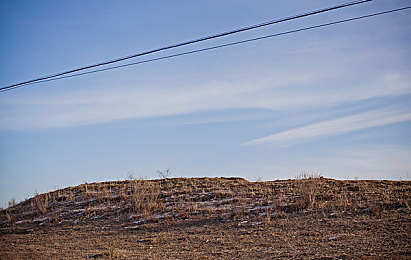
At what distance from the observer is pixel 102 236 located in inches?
433

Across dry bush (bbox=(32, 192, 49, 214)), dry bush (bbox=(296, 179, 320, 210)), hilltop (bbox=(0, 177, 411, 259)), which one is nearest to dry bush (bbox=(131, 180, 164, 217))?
hilltop (bbox=(0, 177, 411, 259))

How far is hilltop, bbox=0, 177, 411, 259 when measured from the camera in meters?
8.07

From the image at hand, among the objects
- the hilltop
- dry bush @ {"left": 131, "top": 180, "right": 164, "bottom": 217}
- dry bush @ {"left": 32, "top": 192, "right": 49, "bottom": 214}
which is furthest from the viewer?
dry bush @ {"left": 32, "top": 192, "right": 49, "bottom": 214}

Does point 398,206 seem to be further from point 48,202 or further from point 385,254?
point 48,202

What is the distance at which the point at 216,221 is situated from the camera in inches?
446

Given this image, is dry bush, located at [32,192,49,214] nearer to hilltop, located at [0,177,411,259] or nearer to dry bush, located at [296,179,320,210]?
hilltop, located at [0,177,411,259]

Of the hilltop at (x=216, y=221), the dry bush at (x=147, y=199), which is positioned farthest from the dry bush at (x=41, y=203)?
the dry bush at (x=147, y=199)

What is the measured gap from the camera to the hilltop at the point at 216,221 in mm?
8070

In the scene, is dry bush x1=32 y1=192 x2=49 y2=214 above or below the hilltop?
above

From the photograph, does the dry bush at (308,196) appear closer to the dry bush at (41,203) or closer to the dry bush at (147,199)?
the dry bush at (147,199)

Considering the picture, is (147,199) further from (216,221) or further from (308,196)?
(308,196)

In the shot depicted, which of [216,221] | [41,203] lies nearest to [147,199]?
[216,221]

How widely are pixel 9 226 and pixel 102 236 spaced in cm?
581

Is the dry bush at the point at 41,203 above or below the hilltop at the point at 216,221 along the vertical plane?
above
